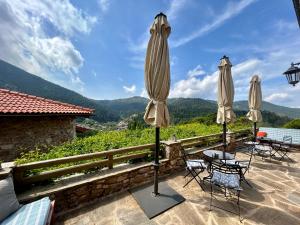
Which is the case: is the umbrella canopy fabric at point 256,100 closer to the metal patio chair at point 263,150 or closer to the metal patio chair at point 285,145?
the metal patio chair at point 263,150

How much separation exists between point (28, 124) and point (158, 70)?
19.0ft

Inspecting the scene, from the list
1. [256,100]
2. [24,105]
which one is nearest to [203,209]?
[256,100]

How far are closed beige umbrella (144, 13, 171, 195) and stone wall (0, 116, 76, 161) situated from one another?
17.5 feet

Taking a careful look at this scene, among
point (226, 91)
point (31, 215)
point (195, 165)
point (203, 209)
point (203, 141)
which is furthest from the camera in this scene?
point (203, 141)

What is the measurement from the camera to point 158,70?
10.9ft

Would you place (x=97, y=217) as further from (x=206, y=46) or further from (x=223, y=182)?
(x=206, y=46)

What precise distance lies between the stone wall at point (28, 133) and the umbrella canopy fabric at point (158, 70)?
17.5ft

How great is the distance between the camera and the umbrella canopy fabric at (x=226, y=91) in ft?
17.3

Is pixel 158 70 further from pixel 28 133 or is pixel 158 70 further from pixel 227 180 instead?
pixel 28 133

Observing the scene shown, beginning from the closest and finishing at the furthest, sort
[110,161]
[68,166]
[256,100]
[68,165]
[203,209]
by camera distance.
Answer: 1. [203,209]
2. [68,166]
3. [68,165]
4. [110,161]
5. [256,100]

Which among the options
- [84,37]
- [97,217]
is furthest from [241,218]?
[84,37]

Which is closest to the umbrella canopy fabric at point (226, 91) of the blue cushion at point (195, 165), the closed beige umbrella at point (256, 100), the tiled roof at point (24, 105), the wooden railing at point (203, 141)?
the wooden railing at point (203, 141)

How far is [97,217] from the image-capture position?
9.80 feet

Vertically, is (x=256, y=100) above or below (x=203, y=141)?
above
